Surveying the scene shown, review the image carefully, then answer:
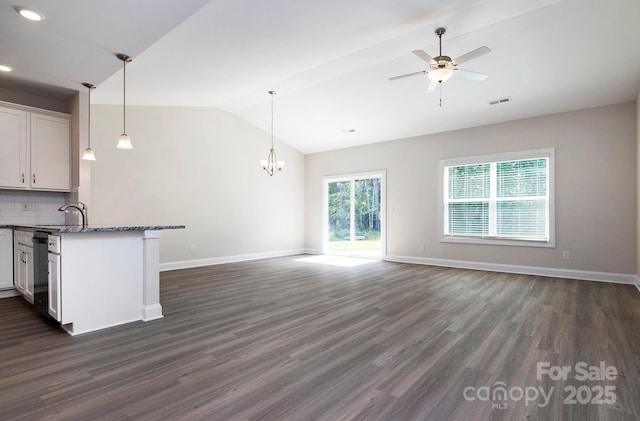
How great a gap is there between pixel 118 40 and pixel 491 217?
20.4 feet

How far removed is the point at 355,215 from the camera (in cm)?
818

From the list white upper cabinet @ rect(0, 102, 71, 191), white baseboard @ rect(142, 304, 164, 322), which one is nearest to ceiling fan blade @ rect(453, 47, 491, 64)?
white baseboard @ rect(142, 304, 164, 322)

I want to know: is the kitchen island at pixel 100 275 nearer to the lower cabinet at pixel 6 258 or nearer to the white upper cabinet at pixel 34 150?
the lower cabinet at pixel 6 258

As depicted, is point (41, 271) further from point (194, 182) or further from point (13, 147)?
point (194, 182)

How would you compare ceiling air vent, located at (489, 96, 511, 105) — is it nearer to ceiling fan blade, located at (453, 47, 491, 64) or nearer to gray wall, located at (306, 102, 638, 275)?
gray wall, located at (306, 102, 638, 275)

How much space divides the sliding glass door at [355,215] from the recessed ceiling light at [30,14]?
6.18 metres

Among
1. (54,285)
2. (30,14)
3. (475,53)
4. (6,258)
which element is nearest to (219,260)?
(6,258)

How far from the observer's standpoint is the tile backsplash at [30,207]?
14.6ft

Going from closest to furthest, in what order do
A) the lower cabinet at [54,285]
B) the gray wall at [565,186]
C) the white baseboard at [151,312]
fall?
the lower cabinet at [54,285] → the white baseboard at [151,312] → the gray wall at [565,186]

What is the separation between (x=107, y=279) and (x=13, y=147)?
278 cm

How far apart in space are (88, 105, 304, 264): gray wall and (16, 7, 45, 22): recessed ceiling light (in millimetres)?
2977

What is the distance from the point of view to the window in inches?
221

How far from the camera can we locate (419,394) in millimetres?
1900

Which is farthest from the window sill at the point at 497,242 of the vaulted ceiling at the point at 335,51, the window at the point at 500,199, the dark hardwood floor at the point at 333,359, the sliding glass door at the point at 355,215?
the vaulted ceiling at the point at 335,51
